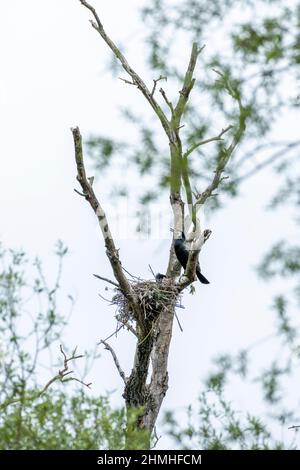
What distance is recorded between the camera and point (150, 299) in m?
11.6

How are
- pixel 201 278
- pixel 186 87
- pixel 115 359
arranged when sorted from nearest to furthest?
pixel 115 359 < pixel 186 87 < pixel 201 278

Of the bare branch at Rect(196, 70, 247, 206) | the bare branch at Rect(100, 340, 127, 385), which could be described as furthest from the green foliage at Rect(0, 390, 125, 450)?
the bare branch at Rect(100, 340, 127, 385)

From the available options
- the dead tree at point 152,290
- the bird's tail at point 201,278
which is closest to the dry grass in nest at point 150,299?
the dead tree at point 152,290

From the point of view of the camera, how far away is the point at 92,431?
24.1 ft

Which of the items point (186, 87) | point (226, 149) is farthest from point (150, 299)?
point (186, 87)

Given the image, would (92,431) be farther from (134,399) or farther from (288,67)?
(134,399)

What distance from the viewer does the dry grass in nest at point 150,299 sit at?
37.9 ft

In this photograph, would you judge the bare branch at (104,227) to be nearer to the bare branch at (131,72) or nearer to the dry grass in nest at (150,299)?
the dry grass in nest at (150,299)

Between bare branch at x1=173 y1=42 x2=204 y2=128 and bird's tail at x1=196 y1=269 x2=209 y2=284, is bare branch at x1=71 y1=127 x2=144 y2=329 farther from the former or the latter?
bird's tail at x1=196 y1=269 x2=209 y2=284

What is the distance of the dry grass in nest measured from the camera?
11547mm

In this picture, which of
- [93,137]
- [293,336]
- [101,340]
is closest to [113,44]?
[93,137]

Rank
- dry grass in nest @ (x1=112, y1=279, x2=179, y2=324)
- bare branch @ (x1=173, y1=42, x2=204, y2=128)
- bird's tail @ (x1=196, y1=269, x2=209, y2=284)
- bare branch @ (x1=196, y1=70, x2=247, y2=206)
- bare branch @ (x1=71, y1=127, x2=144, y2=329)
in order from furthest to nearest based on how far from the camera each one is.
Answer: bird's tail @ (x1=196, y1=269, x2=209, y2=284) → bare branch @ (x1=173, y1=42, x2=204, y2=128) → dry grass in nest @ (x1=112, y1=279, x2=179, y2=324) → bare branch @ (x1=71, y1=127, x2=144, y2=329) → bare branch @ (x1=196, y1=70, x2=247, y2=206)

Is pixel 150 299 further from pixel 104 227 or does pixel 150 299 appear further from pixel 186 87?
pixel 186 87

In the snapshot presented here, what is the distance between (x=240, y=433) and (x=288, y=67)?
8.18 ft
